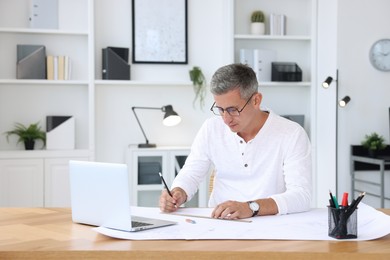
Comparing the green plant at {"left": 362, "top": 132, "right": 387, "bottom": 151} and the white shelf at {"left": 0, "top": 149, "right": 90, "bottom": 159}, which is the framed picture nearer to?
the white shelf at {"left": 0, "top": 149, "right": 90, "bottom": 159}

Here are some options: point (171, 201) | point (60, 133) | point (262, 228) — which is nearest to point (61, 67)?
point (60, 133)

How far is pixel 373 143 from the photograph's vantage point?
4961mm

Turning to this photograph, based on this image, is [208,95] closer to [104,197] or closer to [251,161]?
[251,161]

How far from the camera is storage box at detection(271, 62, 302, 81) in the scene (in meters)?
5.21

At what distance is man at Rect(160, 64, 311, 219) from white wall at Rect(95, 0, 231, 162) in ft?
7.79

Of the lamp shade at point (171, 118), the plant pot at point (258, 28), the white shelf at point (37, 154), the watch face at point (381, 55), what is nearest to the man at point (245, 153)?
the lamp shade at point (171, 118)

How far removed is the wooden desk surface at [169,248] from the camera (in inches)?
70.2

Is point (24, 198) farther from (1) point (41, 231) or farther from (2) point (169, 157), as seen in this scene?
(1) point (41, 231)

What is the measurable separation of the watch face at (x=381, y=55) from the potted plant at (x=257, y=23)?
97 cm

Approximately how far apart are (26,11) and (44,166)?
131cm

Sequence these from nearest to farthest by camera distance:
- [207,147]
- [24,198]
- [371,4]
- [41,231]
Answer: [41,231]
[207,147]
[24,198]
[371,4]

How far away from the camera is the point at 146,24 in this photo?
5148 millimetres

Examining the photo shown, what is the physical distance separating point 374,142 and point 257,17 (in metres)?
1.47

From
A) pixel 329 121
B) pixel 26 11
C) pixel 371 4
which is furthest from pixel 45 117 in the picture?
pixel 371 4
